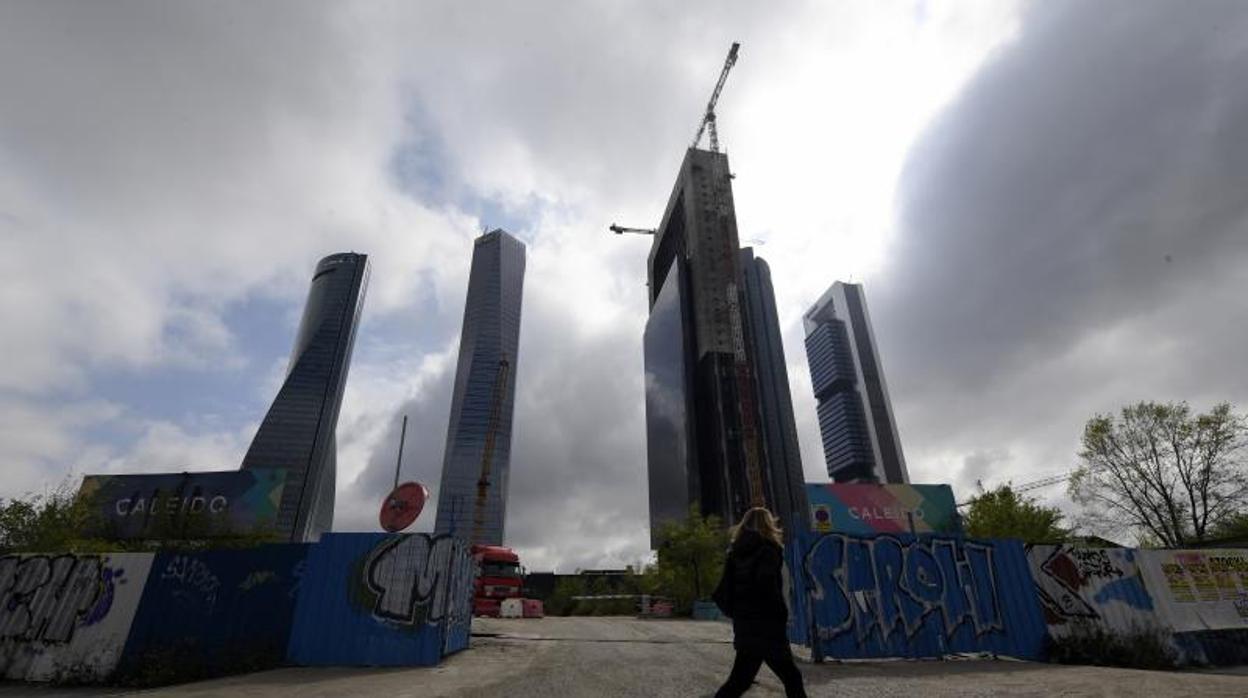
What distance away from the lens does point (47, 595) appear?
943 cm

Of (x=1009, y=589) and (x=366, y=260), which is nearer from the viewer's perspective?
(x=1009, y=589)

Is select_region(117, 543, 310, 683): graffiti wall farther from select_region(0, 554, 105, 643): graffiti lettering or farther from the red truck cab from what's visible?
the red truck cab

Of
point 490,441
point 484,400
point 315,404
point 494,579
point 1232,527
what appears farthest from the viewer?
point 315,404

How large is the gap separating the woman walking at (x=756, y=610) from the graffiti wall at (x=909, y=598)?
646 cm

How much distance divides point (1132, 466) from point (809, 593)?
123ft

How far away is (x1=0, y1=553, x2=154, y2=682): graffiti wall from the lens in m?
8.88

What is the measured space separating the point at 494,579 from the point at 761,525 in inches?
1058

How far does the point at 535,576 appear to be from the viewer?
7494cm

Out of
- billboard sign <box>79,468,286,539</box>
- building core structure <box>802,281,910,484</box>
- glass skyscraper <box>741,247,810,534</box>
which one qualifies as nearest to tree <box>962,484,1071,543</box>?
billboard sign <box>79,468,286,539</box>

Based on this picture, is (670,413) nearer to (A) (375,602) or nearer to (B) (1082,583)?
(B) (1082,583)

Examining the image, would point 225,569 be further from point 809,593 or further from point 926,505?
point 926,505

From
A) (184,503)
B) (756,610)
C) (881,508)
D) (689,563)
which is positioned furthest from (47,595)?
(881,508)

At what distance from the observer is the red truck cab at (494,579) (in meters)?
27.8

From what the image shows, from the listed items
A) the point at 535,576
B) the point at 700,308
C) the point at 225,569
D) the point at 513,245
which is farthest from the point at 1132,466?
the point at 513,245
